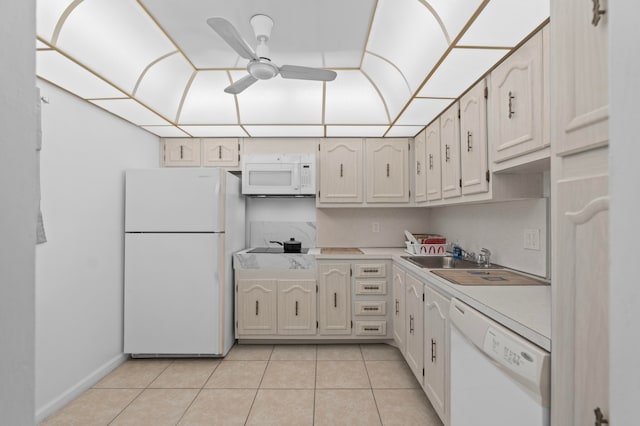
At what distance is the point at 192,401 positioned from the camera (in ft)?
7.44

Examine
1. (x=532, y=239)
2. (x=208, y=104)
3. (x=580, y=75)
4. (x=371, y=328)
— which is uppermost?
(x=208, y=104)

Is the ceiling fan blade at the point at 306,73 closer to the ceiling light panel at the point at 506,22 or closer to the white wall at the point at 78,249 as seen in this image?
the ceiling light panel at the point at 506,22

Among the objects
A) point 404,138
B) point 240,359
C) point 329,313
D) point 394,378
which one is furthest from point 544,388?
point 404,138

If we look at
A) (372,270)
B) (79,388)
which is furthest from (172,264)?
(372,270)

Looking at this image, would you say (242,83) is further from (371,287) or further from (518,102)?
(371,287)

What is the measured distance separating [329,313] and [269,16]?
2506 millimetres

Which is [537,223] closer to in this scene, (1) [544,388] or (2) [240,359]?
(1) [544,388]

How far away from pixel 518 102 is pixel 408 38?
86 centimetres

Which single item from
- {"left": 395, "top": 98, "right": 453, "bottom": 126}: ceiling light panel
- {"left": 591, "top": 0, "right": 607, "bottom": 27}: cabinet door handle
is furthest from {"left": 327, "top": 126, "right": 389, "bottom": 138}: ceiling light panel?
{"left": 591, "top": 0, "right": 607, "bottom": 27}: cabinet door handle

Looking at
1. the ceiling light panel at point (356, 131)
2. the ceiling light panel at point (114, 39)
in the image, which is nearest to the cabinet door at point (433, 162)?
the ceiling light panel at point (356, 131)

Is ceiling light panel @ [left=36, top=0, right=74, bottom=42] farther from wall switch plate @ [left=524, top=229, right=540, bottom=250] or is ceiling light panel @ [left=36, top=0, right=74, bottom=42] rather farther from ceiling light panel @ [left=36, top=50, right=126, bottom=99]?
wall switch plate @ [left=524, top=229, right=540, bottom=250]

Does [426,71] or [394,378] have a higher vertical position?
[426,71]

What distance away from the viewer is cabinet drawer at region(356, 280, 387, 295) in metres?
3.15

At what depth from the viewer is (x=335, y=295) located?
125 inches
